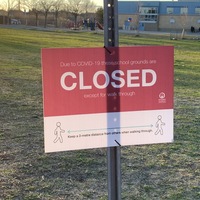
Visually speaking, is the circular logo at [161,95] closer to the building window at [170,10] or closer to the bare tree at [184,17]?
the bare tree at [184,17]

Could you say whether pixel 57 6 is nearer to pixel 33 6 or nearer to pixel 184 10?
pixel 33 6

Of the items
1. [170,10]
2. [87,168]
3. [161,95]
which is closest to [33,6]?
[170,10]

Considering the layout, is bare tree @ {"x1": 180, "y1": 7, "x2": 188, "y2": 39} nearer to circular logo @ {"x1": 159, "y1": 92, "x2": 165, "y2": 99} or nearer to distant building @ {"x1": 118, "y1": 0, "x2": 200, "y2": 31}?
distant building @ {"x1": 118, "y1": 0, "x2": 200, "y2": 31}

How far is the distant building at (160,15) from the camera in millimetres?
79625

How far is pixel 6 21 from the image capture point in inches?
3413

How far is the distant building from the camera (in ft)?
261

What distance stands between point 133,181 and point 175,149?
1263 mm

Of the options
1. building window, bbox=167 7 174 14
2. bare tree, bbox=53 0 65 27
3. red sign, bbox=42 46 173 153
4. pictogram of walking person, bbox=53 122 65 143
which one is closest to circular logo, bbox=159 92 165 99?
red sign, bbox=42 46 173 153

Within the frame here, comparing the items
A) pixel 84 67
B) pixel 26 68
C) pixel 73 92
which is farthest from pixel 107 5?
pixel 26 68

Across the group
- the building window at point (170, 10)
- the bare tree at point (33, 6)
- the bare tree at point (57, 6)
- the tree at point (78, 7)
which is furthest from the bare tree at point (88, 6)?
the building window at point (170, 10)

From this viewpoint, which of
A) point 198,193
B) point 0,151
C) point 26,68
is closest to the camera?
point 198,193

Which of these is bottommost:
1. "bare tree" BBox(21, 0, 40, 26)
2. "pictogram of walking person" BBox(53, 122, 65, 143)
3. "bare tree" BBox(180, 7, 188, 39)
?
"pictogram of walking person" BBox(53, 122, 65, 143)

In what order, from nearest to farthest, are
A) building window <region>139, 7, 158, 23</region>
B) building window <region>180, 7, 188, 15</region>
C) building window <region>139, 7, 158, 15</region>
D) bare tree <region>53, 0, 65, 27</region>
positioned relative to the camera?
bare tree <region>53, 0, 65, 27</region> → building window <region>180, 7, 188, 15</region> → building window <region>139, 7, 158, 23</region> → building window <region>139, 7, 158, 15</region>

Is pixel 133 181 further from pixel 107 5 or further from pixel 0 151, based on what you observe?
pixel 107 5
